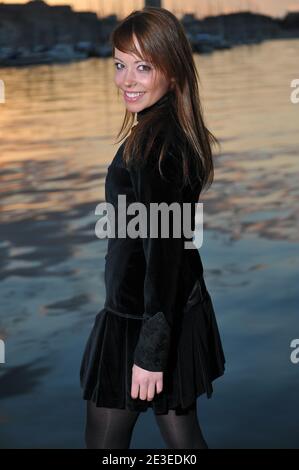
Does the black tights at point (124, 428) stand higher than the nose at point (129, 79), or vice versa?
the nose at point (129, 79)

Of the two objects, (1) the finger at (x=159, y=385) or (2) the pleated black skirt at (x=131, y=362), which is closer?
(1) the finger at (x=159, y=385)

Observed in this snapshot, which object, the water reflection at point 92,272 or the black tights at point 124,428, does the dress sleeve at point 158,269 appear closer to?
the black tights at point 124,428

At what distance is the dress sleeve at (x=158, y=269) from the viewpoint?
7.47 feet

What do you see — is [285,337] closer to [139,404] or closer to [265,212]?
[139,404]

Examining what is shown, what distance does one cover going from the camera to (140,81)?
2453mm

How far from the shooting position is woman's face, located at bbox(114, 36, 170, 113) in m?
2.45

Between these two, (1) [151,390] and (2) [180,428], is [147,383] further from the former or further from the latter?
(2) [180,428]

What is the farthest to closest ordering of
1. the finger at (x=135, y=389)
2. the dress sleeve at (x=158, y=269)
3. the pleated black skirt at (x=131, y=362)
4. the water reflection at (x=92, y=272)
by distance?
the water reflection at (x=92, y=272)
the pleated black skirt at (x=131, y=362)
the finger at (x=135, y=389)
the dress sleeve at (x=158, y=269)

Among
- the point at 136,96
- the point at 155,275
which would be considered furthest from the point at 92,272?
the point at 155,275

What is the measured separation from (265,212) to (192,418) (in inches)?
251

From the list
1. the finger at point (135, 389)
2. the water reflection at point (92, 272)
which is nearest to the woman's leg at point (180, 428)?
the finger at point (135, 389)

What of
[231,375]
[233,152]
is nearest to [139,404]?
[231,375]

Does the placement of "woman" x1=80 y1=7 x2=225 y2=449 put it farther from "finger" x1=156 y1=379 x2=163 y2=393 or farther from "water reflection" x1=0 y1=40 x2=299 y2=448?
"water reflection" x1=0 y1=40 x2=299 y2=448

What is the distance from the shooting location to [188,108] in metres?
2.44
